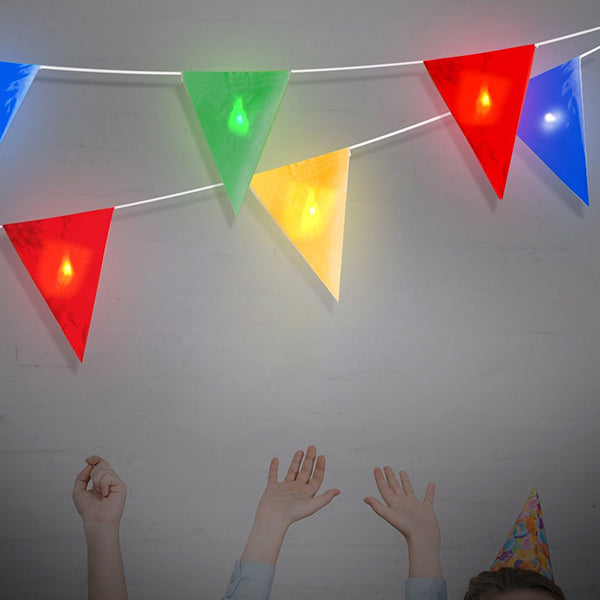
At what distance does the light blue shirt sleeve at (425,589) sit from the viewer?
118cm

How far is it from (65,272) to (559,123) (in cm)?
133

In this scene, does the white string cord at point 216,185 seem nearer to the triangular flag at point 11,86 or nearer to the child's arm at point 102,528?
the triangular flag at point 11,86

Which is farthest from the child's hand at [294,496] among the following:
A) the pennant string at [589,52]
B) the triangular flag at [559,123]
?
the pennant string at [589,52]

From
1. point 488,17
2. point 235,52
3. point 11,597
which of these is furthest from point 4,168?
point 488,17

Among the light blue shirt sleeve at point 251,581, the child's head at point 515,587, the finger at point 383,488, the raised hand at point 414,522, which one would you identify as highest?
the finger at point 383,488

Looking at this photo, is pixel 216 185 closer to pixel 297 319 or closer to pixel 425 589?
pixel 297 319

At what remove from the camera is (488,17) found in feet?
6.66

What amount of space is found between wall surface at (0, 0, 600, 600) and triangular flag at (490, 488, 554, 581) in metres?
0.27

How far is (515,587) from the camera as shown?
1.15 meters

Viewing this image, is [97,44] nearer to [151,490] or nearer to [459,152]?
[459,152]

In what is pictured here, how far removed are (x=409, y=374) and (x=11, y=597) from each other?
49.1 inches

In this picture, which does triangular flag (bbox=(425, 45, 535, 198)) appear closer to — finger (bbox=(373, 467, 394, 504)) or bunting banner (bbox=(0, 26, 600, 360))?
bunting banner (bbox=(0, 26, 600, 360))

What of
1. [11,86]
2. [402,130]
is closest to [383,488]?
[402,130]

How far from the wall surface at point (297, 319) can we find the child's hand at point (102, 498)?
0.70 m
